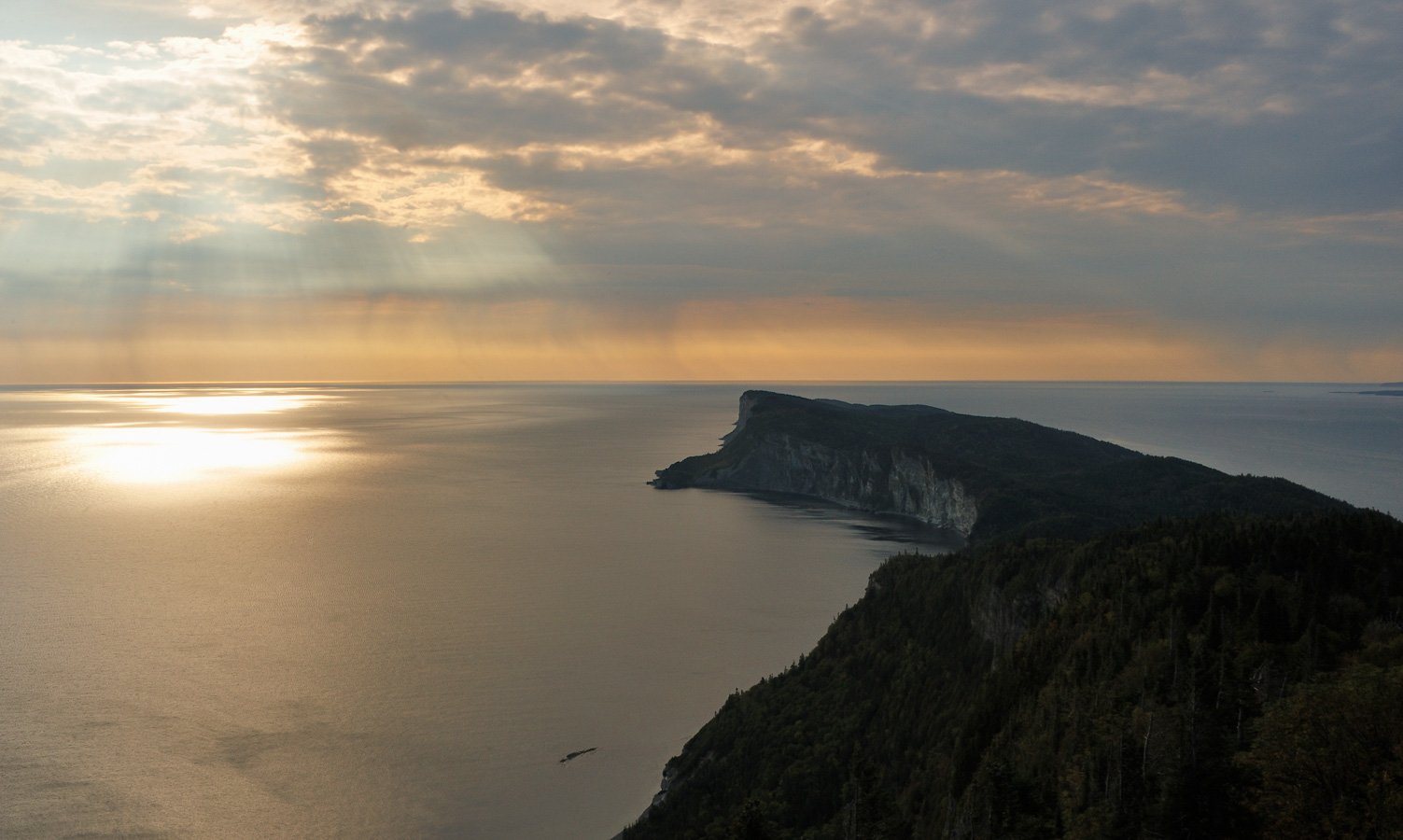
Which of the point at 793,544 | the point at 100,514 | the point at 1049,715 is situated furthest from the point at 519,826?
the point at 100,514

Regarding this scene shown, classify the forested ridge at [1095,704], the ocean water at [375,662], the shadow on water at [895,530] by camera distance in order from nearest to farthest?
the forested ridge at [1095,704] < the ocean water at [375,662] < the shadow on water at [895,530]

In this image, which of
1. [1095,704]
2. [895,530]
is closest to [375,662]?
[1095,704]

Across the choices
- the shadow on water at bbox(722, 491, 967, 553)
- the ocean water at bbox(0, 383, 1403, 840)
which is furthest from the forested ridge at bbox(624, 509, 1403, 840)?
the shadow on water at bbox(722, 491, 967, 553)

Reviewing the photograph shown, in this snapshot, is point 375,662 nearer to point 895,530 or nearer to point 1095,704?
point 1095,704

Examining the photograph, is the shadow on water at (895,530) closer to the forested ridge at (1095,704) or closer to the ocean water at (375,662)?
the ocean water at (375,662)

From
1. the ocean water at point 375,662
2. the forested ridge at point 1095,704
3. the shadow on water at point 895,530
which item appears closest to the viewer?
the forested ridge at point 1095,704

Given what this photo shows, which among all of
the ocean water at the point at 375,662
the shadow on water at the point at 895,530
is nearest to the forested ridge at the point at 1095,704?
the ocean water at the point at 375,662

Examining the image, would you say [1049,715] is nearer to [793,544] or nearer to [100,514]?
[793,544]
